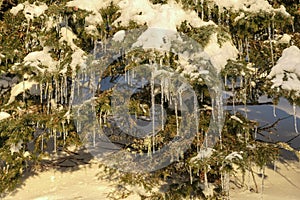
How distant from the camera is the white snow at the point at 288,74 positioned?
3.93 meters

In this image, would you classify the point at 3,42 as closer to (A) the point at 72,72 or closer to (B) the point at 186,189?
(A) the point at 72,72

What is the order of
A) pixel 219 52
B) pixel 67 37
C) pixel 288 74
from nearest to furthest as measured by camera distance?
pixel 288 74 → pixel 219 52 → pixel 67 37

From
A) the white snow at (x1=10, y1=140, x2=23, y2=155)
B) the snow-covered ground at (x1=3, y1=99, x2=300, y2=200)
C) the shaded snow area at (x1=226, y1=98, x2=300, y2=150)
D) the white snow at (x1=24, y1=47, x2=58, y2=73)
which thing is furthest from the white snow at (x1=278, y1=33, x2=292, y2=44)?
the white snow at (x1=10, y1=140, x2=23, y2=155)

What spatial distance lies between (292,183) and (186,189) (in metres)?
2.41

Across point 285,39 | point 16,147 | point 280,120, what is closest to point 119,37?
point 16,147

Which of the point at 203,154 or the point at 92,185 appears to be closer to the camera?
the point at 203,154

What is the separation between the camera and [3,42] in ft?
16.9

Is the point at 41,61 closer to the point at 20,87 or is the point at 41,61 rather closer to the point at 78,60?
the point at 78,60

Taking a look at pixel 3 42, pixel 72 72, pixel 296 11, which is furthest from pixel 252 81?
pixel 3 42

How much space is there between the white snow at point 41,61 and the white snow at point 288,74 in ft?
9.70

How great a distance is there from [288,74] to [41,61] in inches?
128

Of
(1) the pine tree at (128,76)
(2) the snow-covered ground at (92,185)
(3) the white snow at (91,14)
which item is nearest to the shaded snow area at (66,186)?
(2) the snow-covered ground at (92,185)

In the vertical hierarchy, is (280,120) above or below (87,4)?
below

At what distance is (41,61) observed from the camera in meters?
4.63
